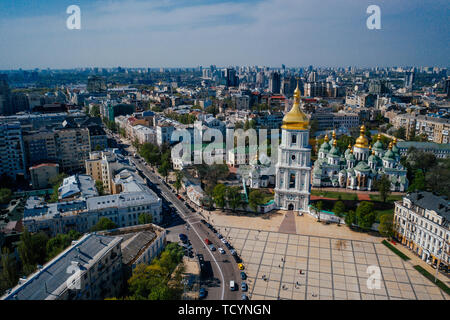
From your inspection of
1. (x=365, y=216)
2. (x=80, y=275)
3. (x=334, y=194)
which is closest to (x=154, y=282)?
(x=80, y=275)

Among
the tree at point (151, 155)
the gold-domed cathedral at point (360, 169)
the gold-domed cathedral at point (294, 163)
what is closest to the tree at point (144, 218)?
the gold-domed cathedral at point (294, 163)

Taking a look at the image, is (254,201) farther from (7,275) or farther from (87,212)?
(7,275)

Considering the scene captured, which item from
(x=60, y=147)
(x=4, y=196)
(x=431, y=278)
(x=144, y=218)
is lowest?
(x=431, y=278)

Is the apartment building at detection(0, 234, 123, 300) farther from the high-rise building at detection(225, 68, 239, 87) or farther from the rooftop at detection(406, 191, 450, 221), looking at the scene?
the high-rise building at detection(225, 68, 239, 87)

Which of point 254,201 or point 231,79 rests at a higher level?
point 231,79

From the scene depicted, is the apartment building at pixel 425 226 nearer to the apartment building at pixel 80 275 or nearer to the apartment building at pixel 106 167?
the apartment building at pixel 80 275

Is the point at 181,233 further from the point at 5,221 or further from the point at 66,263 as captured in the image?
the point at 5,221

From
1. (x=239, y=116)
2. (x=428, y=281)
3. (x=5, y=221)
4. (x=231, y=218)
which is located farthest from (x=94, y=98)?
(x=428, y=281)
